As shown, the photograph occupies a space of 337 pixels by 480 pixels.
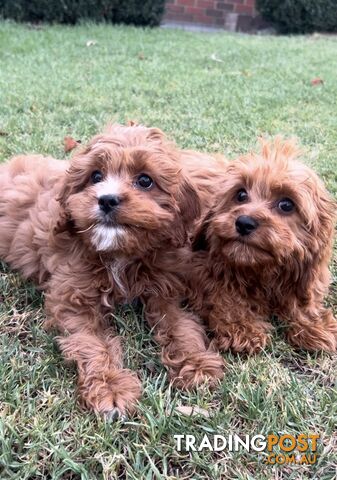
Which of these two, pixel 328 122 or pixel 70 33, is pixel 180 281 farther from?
pixel 70 33

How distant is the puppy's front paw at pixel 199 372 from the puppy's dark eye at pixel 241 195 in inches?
32.9

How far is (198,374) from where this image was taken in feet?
8.28

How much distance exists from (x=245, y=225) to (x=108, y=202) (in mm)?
659

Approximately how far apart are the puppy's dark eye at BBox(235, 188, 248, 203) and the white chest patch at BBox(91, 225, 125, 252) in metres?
0.72

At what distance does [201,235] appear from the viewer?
3.10 m

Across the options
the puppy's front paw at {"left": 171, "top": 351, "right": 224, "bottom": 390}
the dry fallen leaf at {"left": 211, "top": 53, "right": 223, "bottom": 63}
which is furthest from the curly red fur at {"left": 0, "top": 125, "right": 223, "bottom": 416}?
the dry fallen leaf at {"left": 211, "top": 53, "right": 223, "bottom": 63}

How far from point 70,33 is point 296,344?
33.2 ft

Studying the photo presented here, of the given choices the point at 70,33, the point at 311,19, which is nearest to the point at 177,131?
the point at 70,33

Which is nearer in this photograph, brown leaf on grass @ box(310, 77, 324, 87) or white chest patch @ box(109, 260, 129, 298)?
white chest patch @ box(109, 260, 129, 298)

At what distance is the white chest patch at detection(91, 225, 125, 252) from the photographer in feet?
8.54

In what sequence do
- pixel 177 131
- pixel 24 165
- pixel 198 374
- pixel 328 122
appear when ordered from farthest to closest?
pixel 328 122 < pixel 177 131 < pixel 24 165 < pixel 198 374

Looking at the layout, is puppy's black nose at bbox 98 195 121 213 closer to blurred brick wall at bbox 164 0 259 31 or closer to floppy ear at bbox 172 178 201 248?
floppy ear at bbox 172 178 201 248

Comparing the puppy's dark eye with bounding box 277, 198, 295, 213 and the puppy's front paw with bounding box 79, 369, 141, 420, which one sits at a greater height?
the puppy's dark eye with bounding box 277, 198, 295, 213

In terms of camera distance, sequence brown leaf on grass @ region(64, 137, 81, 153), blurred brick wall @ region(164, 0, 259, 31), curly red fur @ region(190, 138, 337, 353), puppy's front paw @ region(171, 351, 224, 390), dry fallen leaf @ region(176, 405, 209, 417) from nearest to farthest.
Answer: dry fallen leaf @ region(176, 405, 209, 417) → puppy's front paw @ region(171, 351, 224, 390) → curly red fur @ region(190, 138, 337, 353) → brown leaf on grass @ region(64, 137, 81, 153) → blurred brick wall @ region(164, 0, 259, 31)
